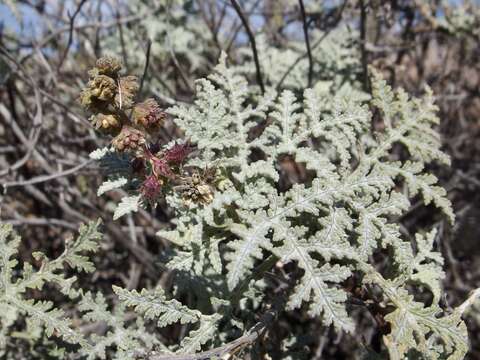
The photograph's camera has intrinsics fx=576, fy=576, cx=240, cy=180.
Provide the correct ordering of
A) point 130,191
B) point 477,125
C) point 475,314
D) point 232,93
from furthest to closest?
1. point 477,125
2. point 475,314
3. point 232,93
4. point 130,191

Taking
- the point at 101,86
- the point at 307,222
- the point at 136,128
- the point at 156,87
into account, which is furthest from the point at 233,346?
the point at 156,87

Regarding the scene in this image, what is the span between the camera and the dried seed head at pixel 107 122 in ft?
4.86

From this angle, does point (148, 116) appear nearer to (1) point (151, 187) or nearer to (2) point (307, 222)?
(1) point (151, 187)

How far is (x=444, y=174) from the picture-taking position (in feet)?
11.3

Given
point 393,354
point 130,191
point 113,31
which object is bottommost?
point 393,354

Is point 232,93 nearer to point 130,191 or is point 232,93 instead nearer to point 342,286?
point 130,191

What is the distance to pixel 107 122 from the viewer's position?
1480 mm

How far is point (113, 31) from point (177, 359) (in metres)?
2.50

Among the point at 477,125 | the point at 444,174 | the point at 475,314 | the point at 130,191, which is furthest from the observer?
the point at 477,125

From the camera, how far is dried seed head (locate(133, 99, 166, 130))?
1528 millimetres

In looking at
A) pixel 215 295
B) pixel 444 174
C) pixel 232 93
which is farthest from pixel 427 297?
pixel 232 93

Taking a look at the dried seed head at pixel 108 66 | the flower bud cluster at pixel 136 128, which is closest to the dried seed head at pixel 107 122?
the flower bud cluster at pixel 136 128

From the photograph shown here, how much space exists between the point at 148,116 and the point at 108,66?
16 centimetres

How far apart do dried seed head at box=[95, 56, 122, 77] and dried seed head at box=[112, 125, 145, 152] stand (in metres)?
0.15
